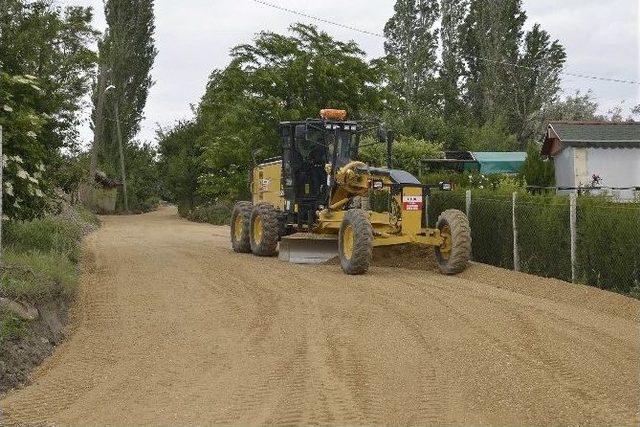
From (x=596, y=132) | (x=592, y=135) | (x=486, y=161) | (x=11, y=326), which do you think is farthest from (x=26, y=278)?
(x=486, y=161)

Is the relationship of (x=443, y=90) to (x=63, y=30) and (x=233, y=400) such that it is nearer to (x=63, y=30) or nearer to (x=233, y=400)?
(x=63, y=30)

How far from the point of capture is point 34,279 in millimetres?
9828

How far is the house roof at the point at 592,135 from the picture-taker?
29969 millimetres

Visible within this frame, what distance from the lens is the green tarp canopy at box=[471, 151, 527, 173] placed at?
37812 millimetres

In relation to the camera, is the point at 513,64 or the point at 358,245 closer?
the point at 358,245

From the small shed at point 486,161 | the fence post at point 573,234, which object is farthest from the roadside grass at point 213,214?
the fence post at point 573,234

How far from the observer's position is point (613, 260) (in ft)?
37.2

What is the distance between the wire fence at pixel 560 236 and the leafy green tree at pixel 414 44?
36.9m

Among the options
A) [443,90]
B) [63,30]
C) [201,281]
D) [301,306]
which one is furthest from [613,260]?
[443,90]

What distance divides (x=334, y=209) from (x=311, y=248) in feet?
3.64

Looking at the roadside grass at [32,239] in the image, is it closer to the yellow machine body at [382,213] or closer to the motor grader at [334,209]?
the motor grader at [334,209]

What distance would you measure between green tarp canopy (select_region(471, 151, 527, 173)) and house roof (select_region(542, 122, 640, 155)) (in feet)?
18.9

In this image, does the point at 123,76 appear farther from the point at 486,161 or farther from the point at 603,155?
the point at 603,155

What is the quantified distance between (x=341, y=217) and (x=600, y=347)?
324 inches
